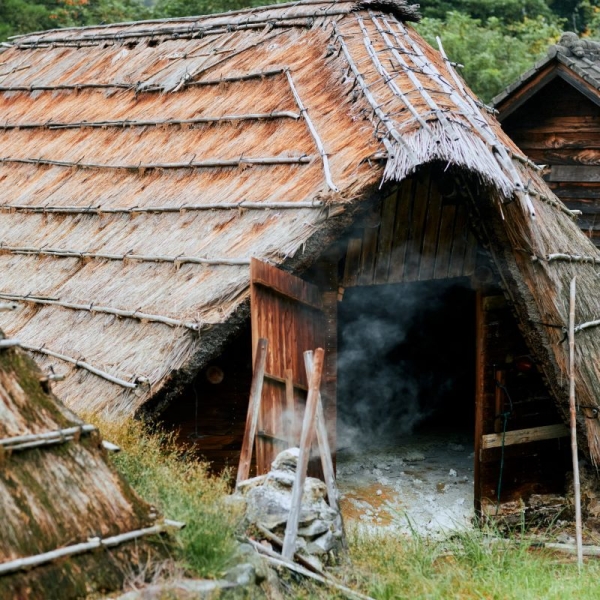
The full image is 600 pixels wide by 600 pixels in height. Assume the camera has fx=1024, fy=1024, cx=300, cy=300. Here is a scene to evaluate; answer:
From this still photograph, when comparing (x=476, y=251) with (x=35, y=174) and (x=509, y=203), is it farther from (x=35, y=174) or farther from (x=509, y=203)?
(x=35, y=174)

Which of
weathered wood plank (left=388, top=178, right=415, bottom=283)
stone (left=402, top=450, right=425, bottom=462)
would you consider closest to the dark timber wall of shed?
stone (left=402, top=450, right=425, bottom=462)

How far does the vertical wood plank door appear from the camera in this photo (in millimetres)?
6570

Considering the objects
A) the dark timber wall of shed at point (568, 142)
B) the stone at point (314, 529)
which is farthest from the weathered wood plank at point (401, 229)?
the dark timber wall of shed at point (568, 142)

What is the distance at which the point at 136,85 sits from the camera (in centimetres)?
1049

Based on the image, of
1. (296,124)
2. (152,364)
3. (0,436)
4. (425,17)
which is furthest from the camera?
(425,17)

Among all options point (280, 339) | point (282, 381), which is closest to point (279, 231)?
point (280, 339)

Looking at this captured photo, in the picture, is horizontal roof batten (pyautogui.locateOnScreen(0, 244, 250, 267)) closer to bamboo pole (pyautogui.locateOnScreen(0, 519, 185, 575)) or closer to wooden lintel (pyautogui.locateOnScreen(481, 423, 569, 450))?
bamboo pole (pyautogui.locateOnScreen(0, 519, 185, 575))

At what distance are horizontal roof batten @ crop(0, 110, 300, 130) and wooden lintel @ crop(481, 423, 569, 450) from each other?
124 inches

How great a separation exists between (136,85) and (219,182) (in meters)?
2.72

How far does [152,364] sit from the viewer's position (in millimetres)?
6750

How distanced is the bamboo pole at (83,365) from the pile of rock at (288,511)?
1156 mm

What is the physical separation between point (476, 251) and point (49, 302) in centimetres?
351

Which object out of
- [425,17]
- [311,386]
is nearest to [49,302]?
[311,386]

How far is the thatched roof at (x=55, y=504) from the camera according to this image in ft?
13.6
